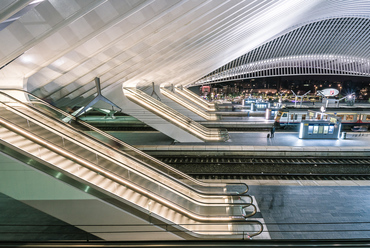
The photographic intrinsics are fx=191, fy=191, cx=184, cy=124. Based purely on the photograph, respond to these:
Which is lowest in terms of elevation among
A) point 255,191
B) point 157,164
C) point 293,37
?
point 255,191

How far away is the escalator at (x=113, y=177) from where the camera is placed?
427 centimetres

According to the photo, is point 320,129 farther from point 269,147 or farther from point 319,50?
point 319,50

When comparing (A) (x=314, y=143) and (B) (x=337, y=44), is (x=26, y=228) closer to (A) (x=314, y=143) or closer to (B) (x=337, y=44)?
(A) (x=314, y=143)

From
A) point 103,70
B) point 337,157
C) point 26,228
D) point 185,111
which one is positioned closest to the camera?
point 26,228

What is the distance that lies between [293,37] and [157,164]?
1498 inches

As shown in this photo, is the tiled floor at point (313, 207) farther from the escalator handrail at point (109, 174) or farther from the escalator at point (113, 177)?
the escalator handrail at point (109, 174)

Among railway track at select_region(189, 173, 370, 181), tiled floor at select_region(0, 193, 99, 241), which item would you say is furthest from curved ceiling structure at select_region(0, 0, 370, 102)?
railway track at select_region(189, 173, 370, 181)

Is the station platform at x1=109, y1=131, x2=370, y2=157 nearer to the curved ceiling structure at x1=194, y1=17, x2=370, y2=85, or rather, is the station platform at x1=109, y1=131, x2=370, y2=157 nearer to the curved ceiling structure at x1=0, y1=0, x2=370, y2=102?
the curved ceiling structure at x1=0, y1=0, x2=370, y2=102

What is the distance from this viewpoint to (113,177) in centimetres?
484

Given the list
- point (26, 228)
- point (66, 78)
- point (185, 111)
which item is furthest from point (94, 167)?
point (185, 111)

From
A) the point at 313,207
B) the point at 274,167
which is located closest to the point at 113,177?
the point at 313,207

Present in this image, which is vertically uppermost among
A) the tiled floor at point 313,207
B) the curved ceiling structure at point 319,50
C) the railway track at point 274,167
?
the curved ceiling structure at point 319,50

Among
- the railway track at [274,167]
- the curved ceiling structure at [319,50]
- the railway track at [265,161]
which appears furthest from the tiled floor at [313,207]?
the curved ceiling structure at [319,50]

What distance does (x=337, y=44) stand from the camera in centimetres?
3503
